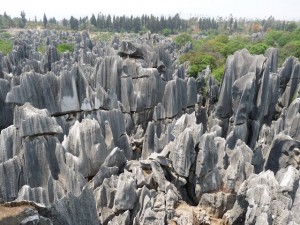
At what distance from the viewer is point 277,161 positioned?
15.0m

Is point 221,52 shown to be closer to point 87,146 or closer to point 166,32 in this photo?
point 87,146

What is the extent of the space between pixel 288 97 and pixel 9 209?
22.3m

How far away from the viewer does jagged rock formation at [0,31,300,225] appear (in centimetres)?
1038

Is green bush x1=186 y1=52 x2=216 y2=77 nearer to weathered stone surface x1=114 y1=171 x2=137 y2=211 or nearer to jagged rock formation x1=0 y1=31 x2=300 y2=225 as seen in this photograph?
jagged rock formation x1=0 y1=31 x2=300 y2=225

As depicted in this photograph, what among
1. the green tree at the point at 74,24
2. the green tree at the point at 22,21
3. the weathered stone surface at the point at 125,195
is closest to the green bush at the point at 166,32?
the green tree at the point at 74,24

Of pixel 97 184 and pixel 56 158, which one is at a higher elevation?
pixel 56 158

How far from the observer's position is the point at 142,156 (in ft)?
57.1

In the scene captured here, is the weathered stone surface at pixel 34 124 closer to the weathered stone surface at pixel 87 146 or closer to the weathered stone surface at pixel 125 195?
the weathered stone surface at pixel 87 146

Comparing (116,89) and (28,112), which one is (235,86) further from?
(28,112)

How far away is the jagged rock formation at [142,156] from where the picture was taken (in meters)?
10.4

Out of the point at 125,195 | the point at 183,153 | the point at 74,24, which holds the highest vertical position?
the point at 74,24

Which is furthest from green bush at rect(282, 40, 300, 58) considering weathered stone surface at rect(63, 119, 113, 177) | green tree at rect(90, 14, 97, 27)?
green tree at rect(90, 14, 97, 27)

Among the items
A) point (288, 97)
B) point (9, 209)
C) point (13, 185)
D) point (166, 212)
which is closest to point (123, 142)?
point (166, 212)

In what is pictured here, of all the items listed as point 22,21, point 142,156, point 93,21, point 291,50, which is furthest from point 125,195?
point 22,21
